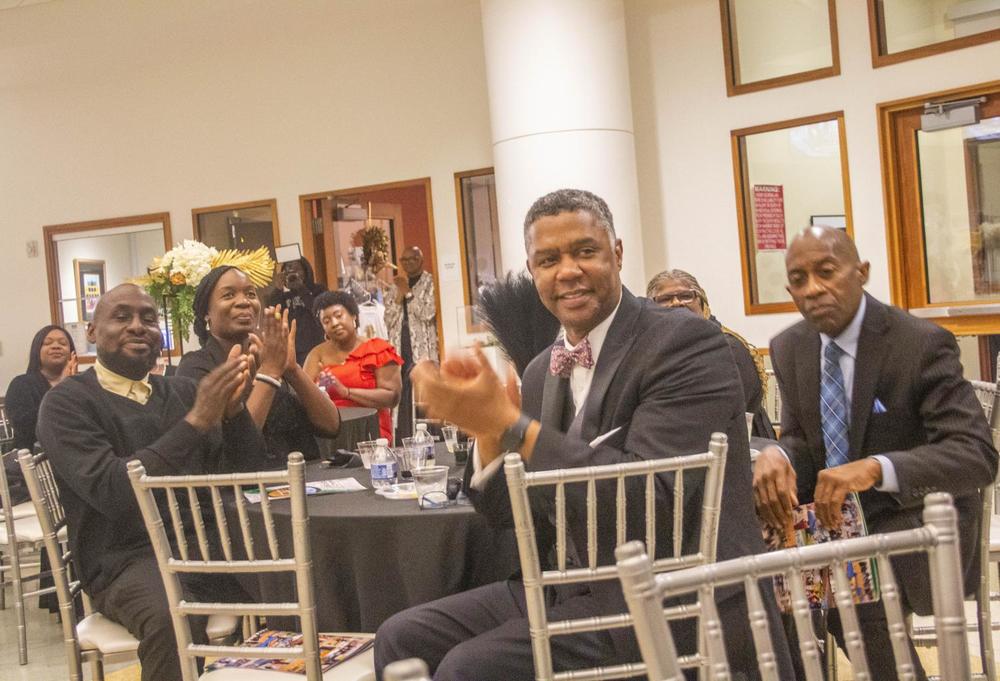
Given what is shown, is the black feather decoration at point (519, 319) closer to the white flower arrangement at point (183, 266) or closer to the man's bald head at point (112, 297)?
the man's bald head at point (112, 297)

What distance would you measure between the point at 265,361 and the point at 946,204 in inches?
180

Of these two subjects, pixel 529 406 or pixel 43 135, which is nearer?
pixel 529 406

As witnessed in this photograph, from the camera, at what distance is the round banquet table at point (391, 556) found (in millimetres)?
2820

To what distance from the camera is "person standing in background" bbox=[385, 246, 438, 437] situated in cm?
824

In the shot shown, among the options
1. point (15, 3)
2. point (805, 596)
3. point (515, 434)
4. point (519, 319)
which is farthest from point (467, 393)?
point (15, 3)

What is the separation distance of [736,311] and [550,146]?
1.73 m

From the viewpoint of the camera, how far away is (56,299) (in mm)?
9836

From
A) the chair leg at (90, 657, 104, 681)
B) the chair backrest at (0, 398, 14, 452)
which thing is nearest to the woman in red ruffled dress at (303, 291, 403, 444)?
the chair backrest at (0, 398, 14, 452)

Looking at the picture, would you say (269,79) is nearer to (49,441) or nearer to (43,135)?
(43,135)

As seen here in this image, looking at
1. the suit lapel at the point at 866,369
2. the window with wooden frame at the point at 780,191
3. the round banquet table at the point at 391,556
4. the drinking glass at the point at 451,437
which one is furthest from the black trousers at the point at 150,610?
the window with wooden frame at the point at 780,191

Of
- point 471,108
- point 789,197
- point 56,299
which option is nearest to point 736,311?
point 789,197

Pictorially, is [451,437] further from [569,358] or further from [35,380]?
[35,380]

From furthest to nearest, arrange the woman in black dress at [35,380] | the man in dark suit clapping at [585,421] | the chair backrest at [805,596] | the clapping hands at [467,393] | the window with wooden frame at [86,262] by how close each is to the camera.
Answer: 1. the window with wooden frame at [86,262]
2. the woman in black dress at [35,380]
3. the man in dark suit clapping at [585,421]
4. the clapping hands at [467,393]
5. the chair backrest at [805,596]

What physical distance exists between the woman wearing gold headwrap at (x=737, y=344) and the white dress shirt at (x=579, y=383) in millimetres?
857
